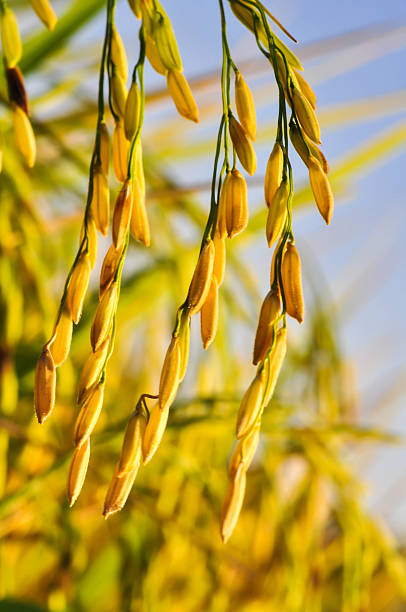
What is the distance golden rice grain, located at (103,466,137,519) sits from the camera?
6.1 inches

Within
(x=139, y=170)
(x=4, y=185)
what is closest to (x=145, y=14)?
(x=139, y=170)

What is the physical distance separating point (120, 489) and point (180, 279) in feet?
0.87

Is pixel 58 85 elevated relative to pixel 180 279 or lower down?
elevated

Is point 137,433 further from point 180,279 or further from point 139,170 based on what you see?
point 180,279

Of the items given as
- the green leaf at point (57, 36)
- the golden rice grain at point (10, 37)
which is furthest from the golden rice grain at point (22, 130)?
the green leaf at point (57, 36)

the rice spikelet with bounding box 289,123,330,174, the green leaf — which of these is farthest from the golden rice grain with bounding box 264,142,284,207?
the green leaf

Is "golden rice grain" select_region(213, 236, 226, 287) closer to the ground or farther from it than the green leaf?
closer to the ground

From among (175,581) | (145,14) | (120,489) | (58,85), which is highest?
(58,85)

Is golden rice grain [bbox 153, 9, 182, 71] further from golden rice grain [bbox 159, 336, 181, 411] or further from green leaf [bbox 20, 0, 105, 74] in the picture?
green leaf [bbox 20, 0, 105, 74]

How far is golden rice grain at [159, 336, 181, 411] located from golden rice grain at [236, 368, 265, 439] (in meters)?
0.02

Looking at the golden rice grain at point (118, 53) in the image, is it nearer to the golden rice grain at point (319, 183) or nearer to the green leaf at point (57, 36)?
the golden rice grain at point (319, 183)

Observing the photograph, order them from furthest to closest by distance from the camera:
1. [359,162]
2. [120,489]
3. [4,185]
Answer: [359,162] → [4,185] → [120,489]

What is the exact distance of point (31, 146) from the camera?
7.1 inches

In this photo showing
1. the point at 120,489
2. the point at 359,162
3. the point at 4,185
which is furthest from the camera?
the point at 359,162
